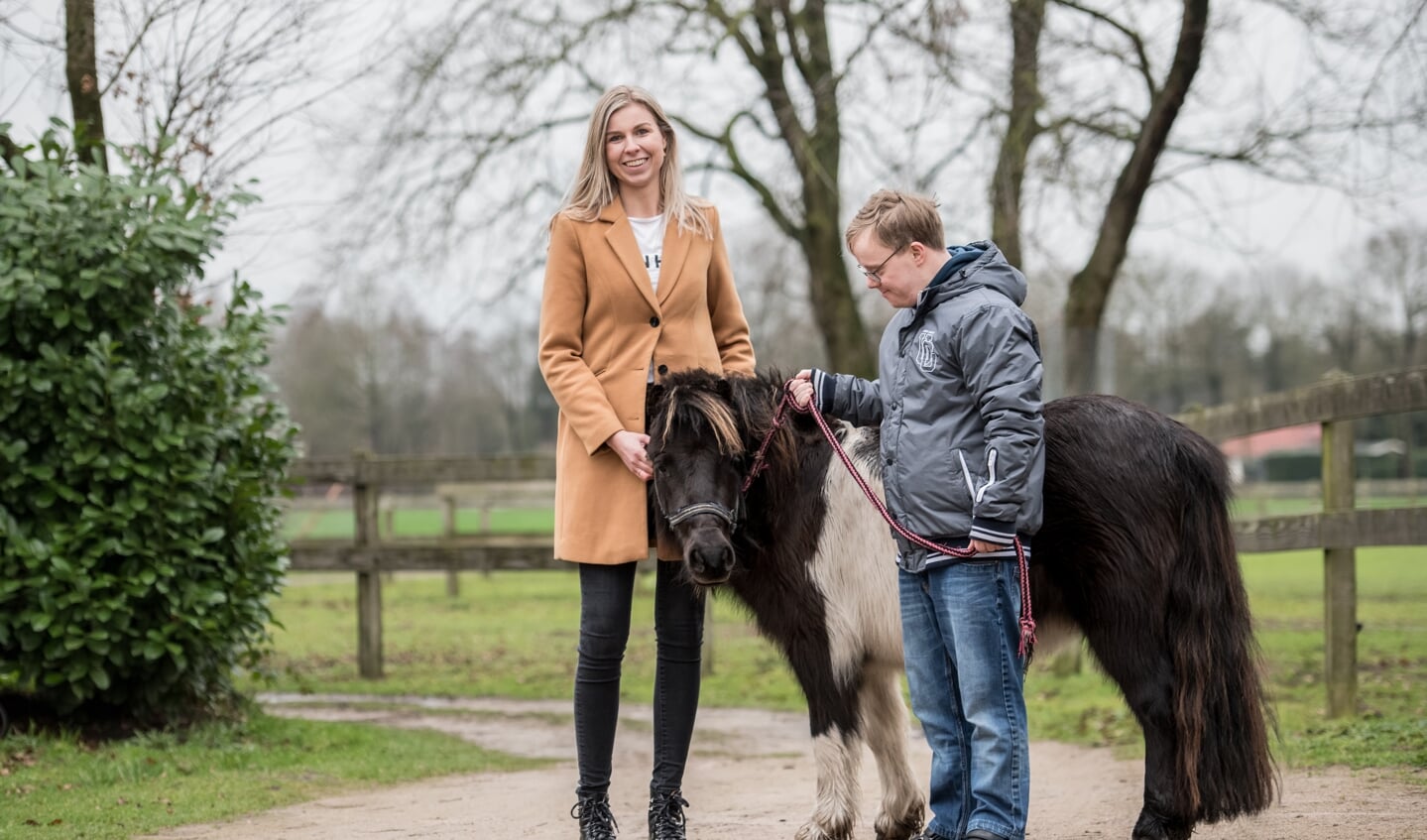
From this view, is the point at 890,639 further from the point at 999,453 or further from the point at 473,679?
the point at 473,679

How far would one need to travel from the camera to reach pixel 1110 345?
8.95 meters

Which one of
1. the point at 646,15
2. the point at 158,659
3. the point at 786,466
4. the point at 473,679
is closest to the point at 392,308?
the point at 646,15

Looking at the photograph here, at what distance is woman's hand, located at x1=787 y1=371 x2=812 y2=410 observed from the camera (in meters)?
3.82

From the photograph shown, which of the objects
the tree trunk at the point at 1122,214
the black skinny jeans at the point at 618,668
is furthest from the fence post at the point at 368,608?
the black skinny jeans at the point at 618,668

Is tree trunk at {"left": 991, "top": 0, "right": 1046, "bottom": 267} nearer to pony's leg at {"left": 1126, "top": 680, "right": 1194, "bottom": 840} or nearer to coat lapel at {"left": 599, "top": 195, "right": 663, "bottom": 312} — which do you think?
coat lapel at {"left": 599, "top": 195, "right": 663, "bottom": 312}

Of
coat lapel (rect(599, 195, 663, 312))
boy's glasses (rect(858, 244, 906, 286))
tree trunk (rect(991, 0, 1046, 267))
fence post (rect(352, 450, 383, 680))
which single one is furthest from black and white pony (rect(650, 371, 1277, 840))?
fence post (rect(352, 450, 383, 680))

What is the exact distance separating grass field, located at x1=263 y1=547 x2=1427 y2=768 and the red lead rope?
703 millimetres

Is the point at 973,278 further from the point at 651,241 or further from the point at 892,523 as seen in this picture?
the point at 651,241

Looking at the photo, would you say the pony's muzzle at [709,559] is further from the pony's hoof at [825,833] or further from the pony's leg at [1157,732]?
the pony's leg at [1157,732]

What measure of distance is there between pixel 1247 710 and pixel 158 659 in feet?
15.7

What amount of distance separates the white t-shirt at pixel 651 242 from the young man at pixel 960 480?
719 mm

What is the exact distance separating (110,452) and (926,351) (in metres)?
4.03

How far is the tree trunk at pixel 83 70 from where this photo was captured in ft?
20.4

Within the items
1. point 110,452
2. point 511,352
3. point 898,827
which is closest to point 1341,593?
point 898,827
